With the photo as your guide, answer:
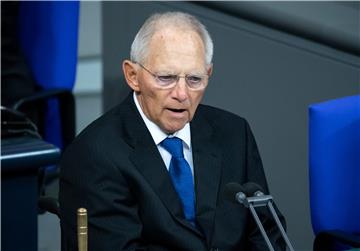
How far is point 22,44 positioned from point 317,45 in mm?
1121

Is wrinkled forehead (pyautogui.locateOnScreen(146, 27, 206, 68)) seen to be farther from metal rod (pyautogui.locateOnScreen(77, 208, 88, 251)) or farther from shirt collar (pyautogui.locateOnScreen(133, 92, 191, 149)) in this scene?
metal rod (pyautogui.locateOnScreen(77, 208, 88, 251))

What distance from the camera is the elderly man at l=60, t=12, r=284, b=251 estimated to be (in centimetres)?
217

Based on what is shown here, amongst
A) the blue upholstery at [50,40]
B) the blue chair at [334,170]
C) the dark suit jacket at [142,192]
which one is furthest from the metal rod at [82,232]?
the blue upholstery at [50,40]

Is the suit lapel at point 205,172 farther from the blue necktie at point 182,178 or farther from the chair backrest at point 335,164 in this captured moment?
the chair backrest at point 335,164

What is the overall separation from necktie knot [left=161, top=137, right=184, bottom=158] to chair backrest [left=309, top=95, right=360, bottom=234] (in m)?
0.42

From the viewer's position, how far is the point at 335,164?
2574 mm

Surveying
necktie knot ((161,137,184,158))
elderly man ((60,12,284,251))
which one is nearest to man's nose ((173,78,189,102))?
elderly man ((60,12,284,251))

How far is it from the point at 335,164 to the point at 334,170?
0.02 m

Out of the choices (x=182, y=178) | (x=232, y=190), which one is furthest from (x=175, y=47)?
(x=232, y=190)

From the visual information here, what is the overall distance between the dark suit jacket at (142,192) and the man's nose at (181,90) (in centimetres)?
11

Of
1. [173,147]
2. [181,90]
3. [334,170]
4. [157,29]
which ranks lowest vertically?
[334,170]

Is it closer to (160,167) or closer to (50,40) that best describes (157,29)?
(160,167)

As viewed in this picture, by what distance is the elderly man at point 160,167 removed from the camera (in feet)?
7.11

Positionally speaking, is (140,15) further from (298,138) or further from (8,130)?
(8,130)
